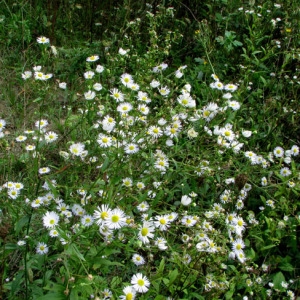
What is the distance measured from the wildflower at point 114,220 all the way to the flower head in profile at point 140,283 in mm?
396

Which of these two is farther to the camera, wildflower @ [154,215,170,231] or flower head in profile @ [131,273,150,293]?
wildflower @ [154,215,170,231]

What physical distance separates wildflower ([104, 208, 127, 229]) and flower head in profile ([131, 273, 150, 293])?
40cm

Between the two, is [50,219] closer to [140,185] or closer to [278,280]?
[140,185]

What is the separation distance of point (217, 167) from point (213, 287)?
2.40 ft

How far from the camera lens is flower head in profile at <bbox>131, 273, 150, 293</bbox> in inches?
73.0

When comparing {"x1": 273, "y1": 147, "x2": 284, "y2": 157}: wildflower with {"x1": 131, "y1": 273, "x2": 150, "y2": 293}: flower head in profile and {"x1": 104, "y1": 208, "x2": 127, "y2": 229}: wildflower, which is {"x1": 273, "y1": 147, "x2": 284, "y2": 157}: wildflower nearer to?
{"x1": 131, "y1": 273, "x2": 150, "y2": 293}: flower head in profile

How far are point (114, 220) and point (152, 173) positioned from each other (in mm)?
616

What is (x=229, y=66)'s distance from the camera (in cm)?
360

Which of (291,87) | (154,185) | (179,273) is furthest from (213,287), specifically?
(291,87)

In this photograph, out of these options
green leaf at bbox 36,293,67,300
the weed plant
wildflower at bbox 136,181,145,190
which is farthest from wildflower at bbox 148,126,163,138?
green leaf at bbox 36,293,67,300

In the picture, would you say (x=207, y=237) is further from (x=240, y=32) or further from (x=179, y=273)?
(x=240, y=32)

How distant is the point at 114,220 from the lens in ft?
5.24

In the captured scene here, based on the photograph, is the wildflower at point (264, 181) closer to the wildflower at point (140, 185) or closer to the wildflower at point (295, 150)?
the wildflower at point (295, 150)

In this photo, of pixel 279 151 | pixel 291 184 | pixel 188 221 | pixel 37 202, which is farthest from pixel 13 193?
pixel 279 151
